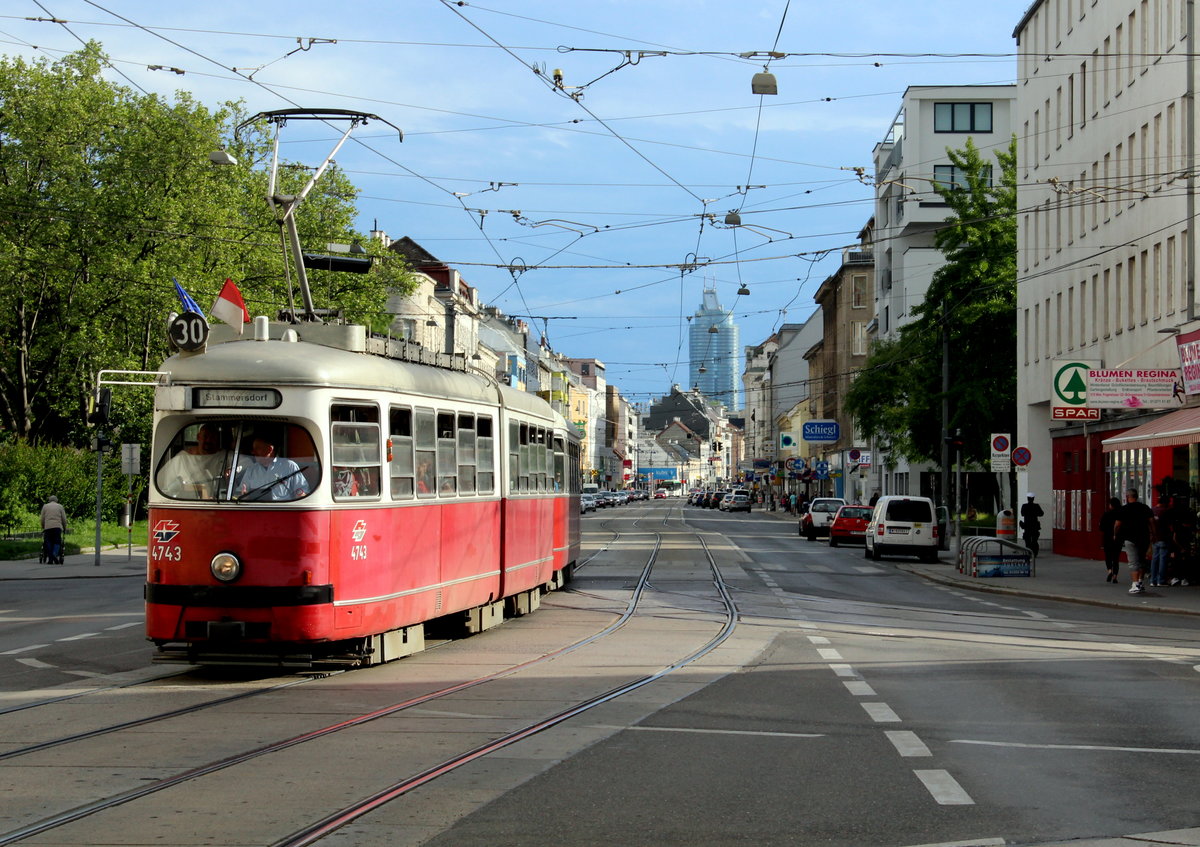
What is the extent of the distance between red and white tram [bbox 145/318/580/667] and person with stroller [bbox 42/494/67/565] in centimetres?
2355

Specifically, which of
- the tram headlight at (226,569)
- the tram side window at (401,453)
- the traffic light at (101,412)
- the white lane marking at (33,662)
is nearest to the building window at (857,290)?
the traffic light at (101,412)

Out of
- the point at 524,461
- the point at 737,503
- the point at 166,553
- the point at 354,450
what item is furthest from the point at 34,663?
the point at 737,503

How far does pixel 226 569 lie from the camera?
41.8 feet

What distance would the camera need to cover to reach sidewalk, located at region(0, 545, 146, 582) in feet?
107

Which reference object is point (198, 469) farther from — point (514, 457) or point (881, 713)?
point (514, 457)

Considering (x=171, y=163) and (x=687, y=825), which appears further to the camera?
(x=171, y=163)

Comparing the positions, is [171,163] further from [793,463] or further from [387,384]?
[793,463]

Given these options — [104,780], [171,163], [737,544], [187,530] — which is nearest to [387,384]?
[187,530]

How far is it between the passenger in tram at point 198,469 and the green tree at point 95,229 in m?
37.7

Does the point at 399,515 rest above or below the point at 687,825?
above

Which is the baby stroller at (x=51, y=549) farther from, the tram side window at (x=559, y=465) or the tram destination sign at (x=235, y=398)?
the tram destination sign at (x=235, y=398)

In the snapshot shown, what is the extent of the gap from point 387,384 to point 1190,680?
764 centimetres

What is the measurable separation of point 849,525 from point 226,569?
39476 millimetres

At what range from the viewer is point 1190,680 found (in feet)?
45.4
